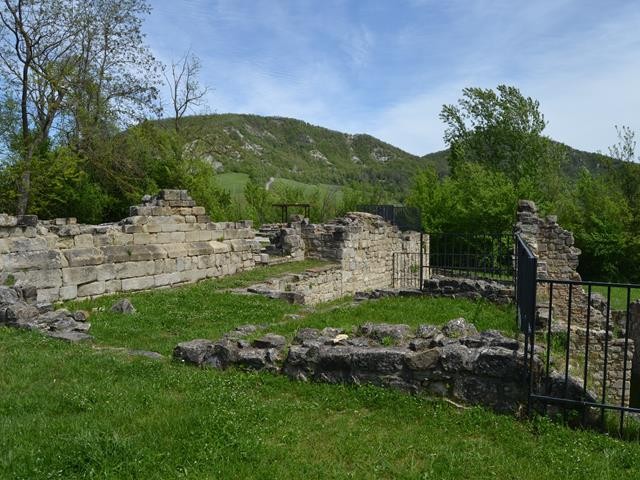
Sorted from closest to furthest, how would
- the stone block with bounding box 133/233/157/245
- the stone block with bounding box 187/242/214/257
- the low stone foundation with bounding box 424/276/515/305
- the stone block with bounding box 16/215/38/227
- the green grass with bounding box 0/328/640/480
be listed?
1. the green grass with bounding box 0/328/640/480
2. the stone block with bounding box 16/215/38/227
3. the low stone foundation with bounding box 424/276/515/305
4. the stone block with bounding box 133/233/157/245
5. the stone block with bounding box 187/242/214/257

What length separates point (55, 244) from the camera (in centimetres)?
1215

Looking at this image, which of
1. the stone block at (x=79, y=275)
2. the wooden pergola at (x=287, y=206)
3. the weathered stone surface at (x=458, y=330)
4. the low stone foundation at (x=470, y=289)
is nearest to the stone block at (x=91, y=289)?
the stone block at (x=79, y=275)

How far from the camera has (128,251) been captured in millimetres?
13812

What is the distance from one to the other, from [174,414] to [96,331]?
4.59m

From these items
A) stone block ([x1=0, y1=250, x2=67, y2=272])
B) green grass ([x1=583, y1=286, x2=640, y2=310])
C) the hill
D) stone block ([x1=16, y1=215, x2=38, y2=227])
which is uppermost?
the hill

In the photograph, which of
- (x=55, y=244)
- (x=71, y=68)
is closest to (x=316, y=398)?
(x=55, y=244)

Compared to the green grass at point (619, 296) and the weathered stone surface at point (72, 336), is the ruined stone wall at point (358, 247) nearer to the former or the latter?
the green grass at point (619, 296)

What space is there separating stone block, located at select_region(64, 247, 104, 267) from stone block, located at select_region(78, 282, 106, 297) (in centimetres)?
51

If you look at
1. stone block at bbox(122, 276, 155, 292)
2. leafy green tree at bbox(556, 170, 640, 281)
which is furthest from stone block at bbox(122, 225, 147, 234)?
leafy green tree at bbox(556, 170, 640, 281)

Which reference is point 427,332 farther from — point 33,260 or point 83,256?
point 83,256

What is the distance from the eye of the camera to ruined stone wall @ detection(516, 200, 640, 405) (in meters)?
7.82

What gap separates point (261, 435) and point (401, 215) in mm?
26870

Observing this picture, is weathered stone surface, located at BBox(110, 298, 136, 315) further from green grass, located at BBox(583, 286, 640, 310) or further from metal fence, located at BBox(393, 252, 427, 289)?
metal fence, located at BBox(393, 252, 427, 289)

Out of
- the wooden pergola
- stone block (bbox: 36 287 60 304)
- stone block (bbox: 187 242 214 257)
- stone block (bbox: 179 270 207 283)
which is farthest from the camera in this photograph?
the wooden pergola
